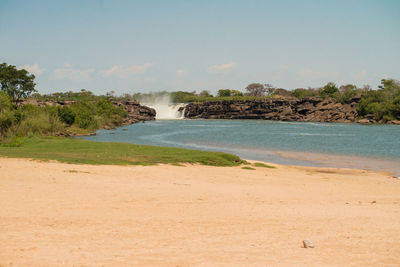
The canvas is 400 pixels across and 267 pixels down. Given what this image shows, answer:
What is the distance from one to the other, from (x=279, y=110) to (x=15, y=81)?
81.1 m

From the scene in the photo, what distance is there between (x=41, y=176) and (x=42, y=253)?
8039mm

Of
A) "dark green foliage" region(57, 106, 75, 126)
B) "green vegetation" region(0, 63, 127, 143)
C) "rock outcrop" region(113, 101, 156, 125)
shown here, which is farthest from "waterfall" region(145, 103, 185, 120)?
"dark green foliage" region(57, 106, 75, 126)

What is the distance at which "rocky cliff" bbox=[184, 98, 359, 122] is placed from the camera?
115 metres

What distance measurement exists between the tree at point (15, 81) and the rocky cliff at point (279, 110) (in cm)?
5939

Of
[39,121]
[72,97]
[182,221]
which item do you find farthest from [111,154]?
[72,97]

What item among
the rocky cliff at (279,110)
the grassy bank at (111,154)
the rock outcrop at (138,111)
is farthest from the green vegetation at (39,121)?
the rocky cliff at (279,110)

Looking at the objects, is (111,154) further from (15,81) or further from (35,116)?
(15,81)

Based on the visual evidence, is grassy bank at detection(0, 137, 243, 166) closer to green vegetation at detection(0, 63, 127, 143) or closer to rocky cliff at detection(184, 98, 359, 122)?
green vegetation at detection(0, 63, 127, 143)

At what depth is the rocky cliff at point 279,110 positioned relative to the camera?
11531 centimetres

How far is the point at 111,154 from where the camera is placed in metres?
22.9

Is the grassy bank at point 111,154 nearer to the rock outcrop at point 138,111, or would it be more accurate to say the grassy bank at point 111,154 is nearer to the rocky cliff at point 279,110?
the rock outcrop at point 138,111

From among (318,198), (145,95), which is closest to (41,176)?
(318,198)

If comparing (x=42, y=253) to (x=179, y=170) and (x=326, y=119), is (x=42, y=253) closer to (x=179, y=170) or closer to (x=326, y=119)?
(x=179, y=170)

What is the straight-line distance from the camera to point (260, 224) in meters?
9.39
